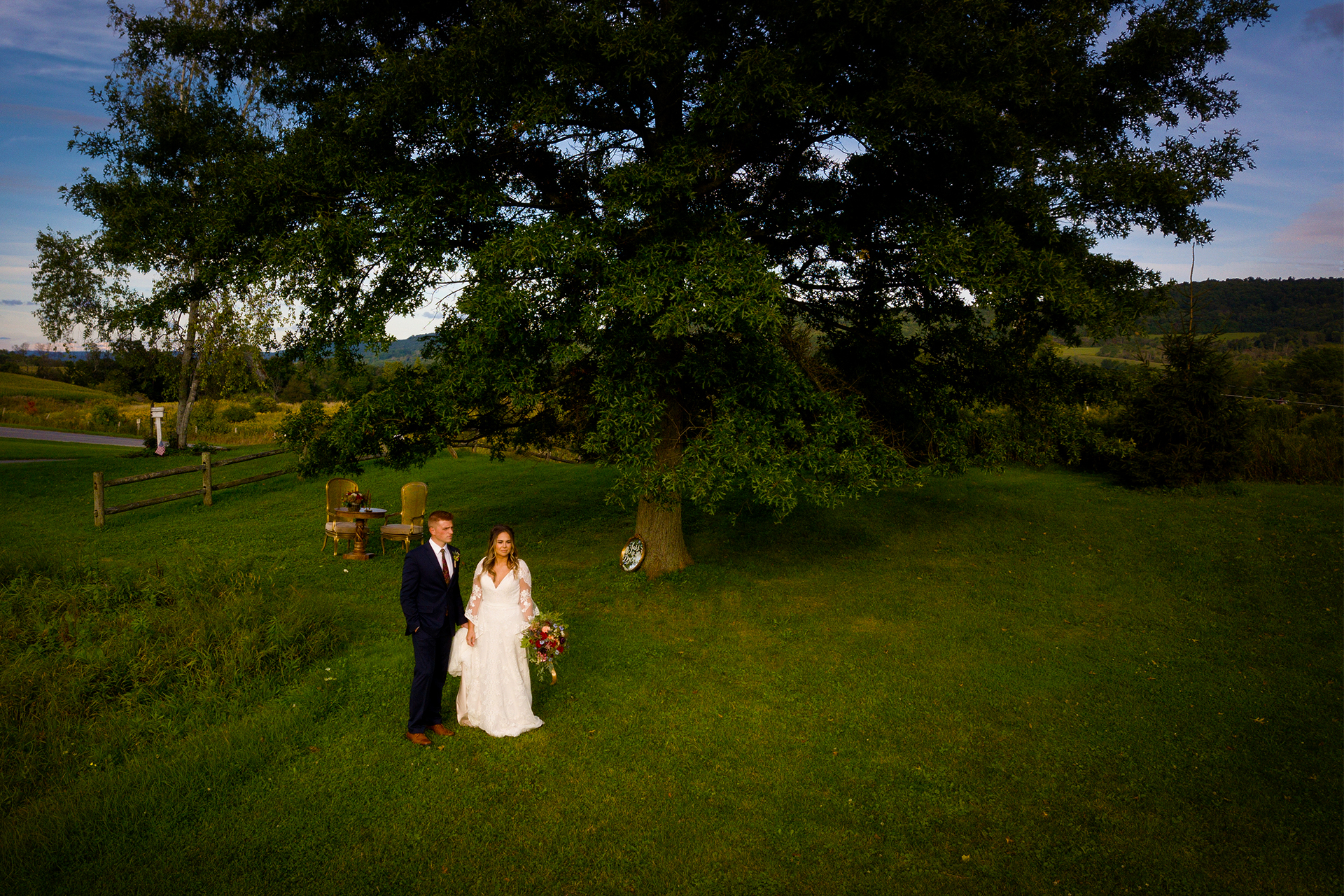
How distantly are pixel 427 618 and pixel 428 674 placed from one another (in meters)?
0.57

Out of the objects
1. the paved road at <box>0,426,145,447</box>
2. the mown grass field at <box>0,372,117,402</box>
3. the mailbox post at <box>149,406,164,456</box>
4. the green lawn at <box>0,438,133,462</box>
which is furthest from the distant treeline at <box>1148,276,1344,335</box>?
the mown grass field at <box>0,372,117,402</box>

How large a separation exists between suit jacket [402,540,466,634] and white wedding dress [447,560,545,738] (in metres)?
0.32

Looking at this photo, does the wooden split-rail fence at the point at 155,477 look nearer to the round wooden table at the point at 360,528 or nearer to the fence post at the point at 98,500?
the fence post at the point at 98,500

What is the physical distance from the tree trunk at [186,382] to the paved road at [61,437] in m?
6.38

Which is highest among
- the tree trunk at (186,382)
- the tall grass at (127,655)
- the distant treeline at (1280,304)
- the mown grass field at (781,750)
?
the distant treeline at (1280,304)

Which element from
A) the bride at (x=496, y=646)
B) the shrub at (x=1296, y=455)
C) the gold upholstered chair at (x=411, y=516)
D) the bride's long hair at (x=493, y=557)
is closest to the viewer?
the bride's long hair at (x=493, y=557)

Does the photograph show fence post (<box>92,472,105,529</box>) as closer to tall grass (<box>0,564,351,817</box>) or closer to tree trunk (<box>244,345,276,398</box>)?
tall grass (<box>0,564,351,817</box>)

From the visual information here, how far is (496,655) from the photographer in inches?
299

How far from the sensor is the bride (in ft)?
24.6

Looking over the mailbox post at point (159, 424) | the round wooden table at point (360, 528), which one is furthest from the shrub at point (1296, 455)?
the mailbox post at point (159, 424)

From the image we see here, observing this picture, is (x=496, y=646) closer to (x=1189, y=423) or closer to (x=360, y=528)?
(x=360, y=528)

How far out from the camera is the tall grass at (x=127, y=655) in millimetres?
6965

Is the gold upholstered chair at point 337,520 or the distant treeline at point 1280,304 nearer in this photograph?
the gold upholstered chair at point 337,520

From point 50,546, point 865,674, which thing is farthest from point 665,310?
point 50,546
